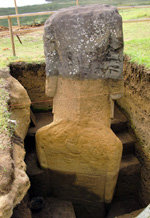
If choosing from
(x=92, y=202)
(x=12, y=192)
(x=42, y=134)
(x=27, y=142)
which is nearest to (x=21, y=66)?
(x=27, y=142)

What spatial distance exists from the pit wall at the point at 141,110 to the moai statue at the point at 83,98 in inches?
29.1

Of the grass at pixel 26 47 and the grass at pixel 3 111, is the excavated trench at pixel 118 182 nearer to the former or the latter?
the grass at pixel 3 111

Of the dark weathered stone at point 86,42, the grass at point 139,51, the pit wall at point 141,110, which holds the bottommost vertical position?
the pit wall at point 141,110

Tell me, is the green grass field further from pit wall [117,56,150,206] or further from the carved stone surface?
the carved stone surface

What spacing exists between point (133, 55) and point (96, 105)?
1.57 m

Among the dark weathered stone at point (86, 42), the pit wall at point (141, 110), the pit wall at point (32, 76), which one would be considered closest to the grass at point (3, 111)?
the dark weathered stone at point (86, 42)

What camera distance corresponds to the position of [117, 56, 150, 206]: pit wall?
3.31 m

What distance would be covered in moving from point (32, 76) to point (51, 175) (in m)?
1.91

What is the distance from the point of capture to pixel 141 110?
346 cm

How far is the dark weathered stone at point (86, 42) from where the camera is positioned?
2.33 metres

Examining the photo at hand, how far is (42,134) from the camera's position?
2955 millimetres

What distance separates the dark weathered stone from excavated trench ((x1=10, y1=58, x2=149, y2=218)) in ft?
2.59

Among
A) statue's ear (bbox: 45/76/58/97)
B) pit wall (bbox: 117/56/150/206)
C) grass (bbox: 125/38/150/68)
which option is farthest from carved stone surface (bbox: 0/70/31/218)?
grass (bbox: 125/38/150/68)

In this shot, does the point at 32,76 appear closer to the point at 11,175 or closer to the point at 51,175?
the point at 51,175
